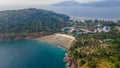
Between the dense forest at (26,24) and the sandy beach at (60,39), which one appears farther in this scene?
the dense forest at (26,24)

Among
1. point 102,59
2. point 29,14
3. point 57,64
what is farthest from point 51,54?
point 29,14

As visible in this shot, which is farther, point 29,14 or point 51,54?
point 29,14

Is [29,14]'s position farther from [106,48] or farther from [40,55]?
[106,48]

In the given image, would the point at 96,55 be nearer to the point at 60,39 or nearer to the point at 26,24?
the point at 60,39

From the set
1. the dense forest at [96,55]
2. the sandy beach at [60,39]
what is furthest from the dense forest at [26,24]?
the dense forest at [96,55]

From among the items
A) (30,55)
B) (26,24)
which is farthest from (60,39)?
(26,24)

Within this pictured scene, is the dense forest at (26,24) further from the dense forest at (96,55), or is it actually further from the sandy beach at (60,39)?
the dense forest at (96,55)

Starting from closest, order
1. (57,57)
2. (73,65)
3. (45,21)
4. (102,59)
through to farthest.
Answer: (102,59) < (73,65) < (57,57) < (45,21)

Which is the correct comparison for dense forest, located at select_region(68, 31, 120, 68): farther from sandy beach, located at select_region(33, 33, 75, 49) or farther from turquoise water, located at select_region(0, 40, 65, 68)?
sandy beach, located at select_region(33, 33, 75, 49)
